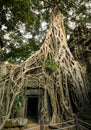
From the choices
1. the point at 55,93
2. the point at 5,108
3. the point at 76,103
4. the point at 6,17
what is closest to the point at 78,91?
the point at 76,103

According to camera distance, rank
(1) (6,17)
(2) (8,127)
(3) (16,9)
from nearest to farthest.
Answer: (2) (8,127) < (3) (16,9) < (1) (6,17)

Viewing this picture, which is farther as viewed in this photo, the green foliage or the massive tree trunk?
the green foliage

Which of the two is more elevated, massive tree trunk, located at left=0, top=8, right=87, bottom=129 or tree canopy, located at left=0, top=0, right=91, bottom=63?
tree canopy, located at left=0, top=0, right=91, bottom=63

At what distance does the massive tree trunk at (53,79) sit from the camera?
5.62 metres

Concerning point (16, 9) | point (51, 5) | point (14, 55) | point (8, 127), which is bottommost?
point (8, 127)

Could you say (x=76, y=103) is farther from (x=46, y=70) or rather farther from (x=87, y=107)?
(x=46, y=70)

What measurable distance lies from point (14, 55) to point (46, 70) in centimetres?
450

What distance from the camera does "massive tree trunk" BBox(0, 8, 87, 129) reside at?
562cm

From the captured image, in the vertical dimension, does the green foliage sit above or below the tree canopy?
below

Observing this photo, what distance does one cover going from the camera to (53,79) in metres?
6.05

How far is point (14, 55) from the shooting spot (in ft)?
33.4

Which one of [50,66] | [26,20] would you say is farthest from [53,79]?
[26,20]

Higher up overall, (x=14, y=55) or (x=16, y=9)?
(x=16, y=9)

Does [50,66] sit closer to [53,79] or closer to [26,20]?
[53,79]
